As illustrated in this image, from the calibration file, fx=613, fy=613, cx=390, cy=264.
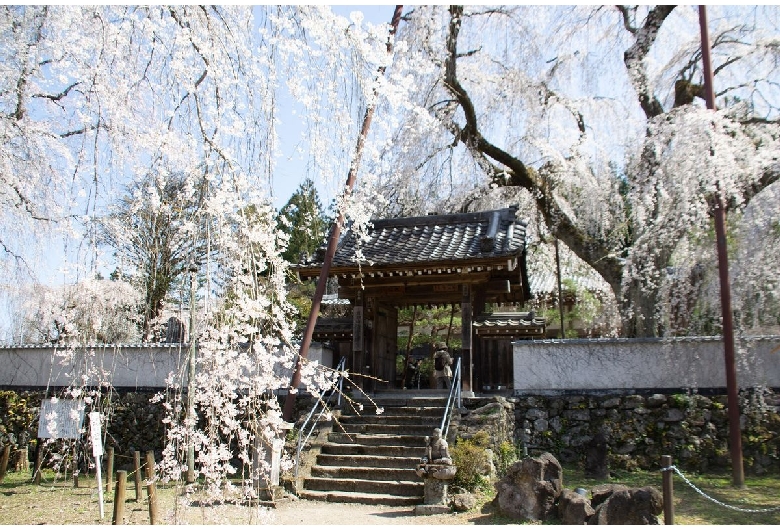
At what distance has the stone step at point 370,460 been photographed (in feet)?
29.6

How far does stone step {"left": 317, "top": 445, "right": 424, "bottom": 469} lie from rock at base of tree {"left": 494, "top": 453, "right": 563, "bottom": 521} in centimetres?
206

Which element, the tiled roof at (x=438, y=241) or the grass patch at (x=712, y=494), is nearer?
the grass patch at (x=712, y=494)

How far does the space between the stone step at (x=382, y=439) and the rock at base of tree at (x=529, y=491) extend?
2440 mm

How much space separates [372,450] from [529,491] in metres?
3.14

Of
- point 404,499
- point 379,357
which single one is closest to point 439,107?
point 379,357

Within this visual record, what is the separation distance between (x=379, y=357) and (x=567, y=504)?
5.94 metres

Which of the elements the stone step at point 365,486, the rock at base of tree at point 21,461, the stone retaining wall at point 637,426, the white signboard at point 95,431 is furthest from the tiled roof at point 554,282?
the white signboard at point 95,431

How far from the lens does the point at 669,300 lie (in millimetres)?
10055

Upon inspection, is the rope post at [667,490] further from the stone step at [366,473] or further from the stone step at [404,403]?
the stone step at [404,403]

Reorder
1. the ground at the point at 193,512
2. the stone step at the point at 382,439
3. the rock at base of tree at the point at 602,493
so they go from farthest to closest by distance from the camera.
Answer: the stone step at the point at 382,439 → the ground at the point at 193,512 → the rock at base of tree at the point at 602,493

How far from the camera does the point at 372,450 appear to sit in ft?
31.0

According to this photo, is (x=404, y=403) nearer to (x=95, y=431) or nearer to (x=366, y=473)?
(x=366, y=473)

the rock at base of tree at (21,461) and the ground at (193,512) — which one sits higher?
the ground at (193,512)

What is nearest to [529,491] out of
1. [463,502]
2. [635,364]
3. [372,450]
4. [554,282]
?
[463,502]
